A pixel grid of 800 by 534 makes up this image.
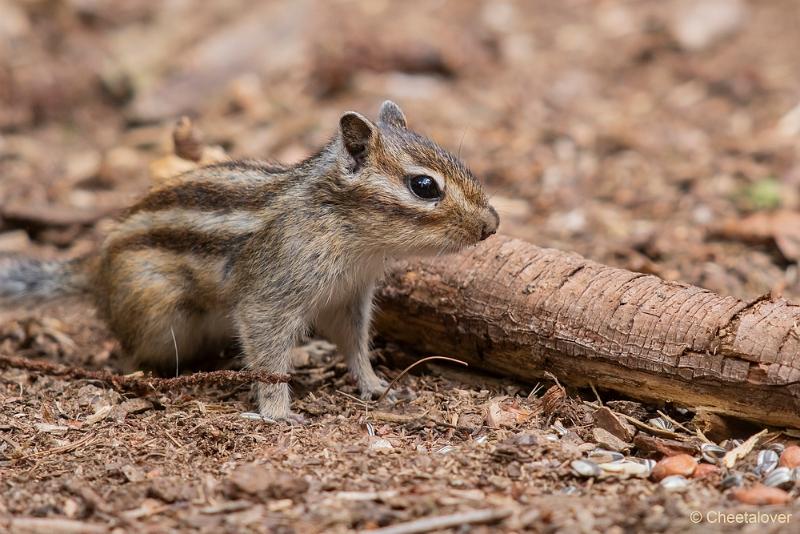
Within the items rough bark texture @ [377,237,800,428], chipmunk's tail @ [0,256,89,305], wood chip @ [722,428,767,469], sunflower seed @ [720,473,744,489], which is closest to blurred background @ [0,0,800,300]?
chipmunk's tail @ [0,256,89,305]

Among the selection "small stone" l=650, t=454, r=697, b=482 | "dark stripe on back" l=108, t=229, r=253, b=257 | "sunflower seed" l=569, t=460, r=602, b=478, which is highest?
"dark stripe on back" l=108, t=229, r=253, b=257

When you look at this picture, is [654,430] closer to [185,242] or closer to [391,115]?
[391,115]

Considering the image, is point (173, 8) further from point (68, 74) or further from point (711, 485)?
point (711, 485)

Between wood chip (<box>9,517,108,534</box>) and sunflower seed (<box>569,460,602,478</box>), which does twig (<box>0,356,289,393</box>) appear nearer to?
wood chip (<box>9,517,108,534</box>)

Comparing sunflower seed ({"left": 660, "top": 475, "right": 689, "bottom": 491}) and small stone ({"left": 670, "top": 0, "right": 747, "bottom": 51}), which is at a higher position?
small stone ({"left": 670, "top": 0, "right": 747, "bottom": 51})

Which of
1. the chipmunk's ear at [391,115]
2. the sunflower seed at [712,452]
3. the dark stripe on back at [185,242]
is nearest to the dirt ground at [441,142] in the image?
the sunflower seed at [712,452]

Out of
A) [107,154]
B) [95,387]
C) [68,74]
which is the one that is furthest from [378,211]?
[68,74]

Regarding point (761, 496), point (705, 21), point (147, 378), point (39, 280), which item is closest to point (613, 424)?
point (761, 496)
